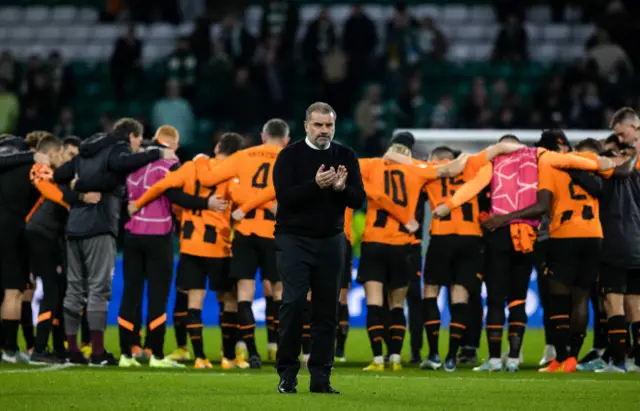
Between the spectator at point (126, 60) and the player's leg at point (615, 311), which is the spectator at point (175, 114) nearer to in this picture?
the spectator at point (126, 60)

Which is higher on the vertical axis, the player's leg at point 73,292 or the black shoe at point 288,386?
the player's leg at point 73,292

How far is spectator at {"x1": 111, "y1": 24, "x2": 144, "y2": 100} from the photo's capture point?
27.4 meters

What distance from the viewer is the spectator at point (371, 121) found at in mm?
24625

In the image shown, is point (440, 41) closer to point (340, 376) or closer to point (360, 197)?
point (340, 376)

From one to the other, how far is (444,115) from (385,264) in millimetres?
10009

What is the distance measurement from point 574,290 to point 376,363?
2.21 meters

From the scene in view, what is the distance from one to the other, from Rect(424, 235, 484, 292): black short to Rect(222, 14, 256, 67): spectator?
1243 cm

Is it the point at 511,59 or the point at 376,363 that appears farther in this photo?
the point at 511,59

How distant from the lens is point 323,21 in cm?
2641

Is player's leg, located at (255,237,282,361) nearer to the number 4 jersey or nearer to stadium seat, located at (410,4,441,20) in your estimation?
the number 4 jersey

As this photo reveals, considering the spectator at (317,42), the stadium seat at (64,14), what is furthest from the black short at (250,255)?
the stadium seat at (64,14)

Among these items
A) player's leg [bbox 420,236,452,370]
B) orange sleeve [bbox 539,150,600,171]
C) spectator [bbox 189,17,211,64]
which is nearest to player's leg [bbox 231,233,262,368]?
player's leg [bbox 420,236,452,370]

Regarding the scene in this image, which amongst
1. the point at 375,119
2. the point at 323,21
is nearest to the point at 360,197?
the point at 375,119

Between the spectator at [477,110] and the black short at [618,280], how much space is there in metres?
9.51
